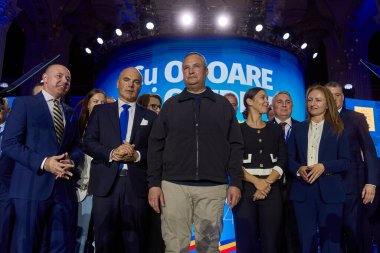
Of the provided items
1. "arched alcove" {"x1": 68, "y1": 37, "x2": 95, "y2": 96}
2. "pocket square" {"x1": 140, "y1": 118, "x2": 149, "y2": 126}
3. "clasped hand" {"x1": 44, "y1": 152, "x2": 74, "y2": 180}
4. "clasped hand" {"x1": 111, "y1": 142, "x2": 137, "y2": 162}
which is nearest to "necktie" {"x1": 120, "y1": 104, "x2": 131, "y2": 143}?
"pocket square" {"x1": 140, "y1": 118, "x2": 149, "y2": 126}

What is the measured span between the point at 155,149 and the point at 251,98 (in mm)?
1257

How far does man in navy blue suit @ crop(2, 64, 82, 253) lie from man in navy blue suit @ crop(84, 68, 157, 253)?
22cm

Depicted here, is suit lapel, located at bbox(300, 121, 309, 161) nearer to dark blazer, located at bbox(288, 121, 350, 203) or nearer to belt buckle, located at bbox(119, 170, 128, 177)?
dark blazer, located at bbox(288, 121, 350, 203)

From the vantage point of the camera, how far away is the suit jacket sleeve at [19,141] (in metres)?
2.72

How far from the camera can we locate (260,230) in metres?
3.22

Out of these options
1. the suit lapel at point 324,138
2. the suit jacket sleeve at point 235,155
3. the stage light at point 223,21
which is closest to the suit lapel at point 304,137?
the suit lapel at point 324,138

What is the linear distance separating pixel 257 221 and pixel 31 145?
76.5 inches

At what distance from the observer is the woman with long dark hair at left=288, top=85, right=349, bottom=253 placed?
122 inches

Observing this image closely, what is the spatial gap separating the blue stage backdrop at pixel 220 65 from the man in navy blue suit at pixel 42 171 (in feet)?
17.0

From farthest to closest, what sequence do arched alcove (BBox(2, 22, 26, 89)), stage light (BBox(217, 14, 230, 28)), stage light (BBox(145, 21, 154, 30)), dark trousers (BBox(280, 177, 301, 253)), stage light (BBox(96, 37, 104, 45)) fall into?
arched alcove (BBox(2, 22, 26, 89)) → stage light (BBox(96, 37, 104, 45)) → stage light (BBox(145, 21, 154, 30)) → stage light (BBox(217, 14, 230, 28)) → dark trousers (BBox(280, 177, 301, 253))

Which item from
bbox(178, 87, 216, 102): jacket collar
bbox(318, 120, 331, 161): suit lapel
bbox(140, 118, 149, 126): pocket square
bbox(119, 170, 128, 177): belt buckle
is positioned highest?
bbox(178, 87, 216, 102): jacket collar

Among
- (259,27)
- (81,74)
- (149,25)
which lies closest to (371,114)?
(259,27)

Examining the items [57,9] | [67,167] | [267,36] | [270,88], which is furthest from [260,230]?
[57,9]

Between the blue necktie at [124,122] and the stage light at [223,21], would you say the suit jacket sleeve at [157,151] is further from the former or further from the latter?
the stage light at [223,21]
